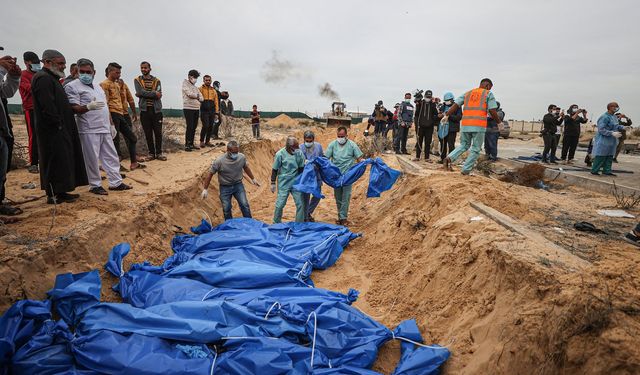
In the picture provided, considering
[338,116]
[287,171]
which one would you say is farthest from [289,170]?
[338,116]

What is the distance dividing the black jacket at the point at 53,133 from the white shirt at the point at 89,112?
1.01 feet

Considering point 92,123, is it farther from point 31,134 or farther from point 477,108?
point 477,108

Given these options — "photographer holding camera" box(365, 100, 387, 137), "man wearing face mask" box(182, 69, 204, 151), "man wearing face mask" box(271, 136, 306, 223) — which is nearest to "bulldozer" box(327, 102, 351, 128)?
"photographer holding camera" box(365, 100, 387, 137)

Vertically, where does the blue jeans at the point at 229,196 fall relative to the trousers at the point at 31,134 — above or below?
below

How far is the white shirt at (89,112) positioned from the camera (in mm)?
4742

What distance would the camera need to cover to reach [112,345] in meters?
2.57

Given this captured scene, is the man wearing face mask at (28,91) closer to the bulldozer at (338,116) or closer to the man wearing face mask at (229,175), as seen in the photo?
the man wearing face mask at (229,175)

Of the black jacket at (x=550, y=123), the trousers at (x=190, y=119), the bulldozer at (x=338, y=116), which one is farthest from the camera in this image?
the bulldozer at (x=338, y=116)

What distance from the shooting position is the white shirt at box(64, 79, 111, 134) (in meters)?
4.74

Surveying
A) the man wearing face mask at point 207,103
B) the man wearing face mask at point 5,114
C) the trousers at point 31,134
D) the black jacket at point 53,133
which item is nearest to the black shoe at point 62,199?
the black jacket at point 53,133

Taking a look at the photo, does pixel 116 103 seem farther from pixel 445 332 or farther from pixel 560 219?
pixel 560 219

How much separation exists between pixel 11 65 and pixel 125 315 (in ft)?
12.2

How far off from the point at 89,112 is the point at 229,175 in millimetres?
2224

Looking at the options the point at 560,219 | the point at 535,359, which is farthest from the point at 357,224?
the point at 535,359
